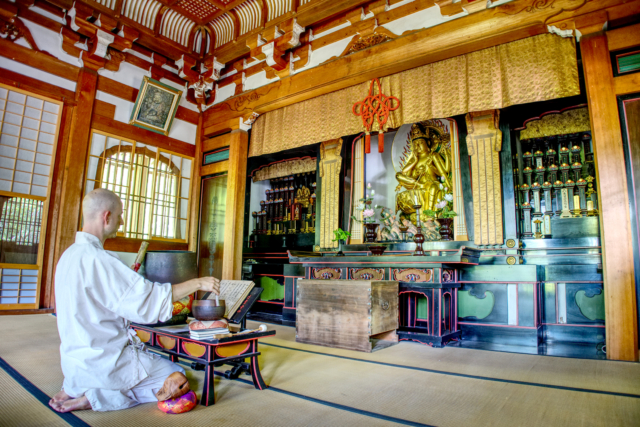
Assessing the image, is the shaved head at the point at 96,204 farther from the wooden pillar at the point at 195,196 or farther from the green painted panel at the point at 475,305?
the wooden pillar at the point at 195,196

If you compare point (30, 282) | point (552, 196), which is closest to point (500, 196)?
point (552, 196)

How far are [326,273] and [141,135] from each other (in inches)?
142

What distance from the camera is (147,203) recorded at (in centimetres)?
572

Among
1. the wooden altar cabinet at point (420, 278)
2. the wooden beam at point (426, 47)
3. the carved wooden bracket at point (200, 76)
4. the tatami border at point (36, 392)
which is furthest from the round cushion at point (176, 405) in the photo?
the carved wooden bracket at point (200, 76)

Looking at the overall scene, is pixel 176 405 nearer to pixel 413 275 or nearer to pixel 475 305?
pixel 413 275

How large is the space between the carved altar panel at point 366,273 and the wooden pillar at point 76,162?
350cm

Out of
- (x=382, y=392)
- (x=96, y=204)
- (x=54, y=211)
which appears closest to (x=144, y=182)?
(x=54, y=211)

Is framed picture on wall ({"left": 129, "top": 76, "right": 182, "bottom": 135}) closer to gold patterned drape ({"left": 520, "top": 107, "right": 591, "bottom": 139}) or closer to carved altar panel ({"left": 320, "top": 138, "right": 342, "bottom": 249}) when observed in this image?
carved altar panel ({"left": 320, "top": 138, "right": 342, "bottom": 249})

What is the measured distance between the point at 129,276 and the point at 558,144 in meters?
4.71

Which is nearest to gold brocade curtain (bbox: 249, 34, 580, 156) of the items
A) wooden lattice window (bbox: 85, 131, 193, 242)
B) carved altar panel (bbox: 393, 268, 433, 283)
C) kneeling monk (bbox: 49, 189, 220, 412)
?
carved altar panel (bbox: 393, 268, 433, 283)

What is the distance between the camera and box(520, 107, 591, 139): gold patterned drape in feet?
13.7

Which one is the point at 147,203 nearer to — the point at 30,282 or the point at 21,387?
the point at 30,282

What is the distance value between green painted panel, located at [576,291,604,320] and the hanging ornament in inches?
93.2

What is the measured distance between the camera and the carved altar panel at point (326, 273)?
4117 millimetres
